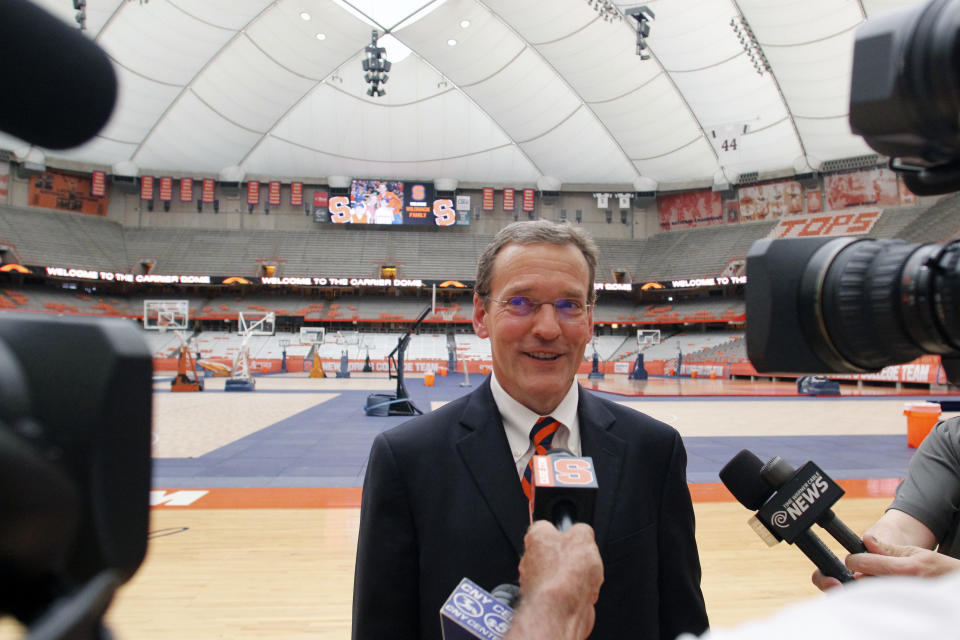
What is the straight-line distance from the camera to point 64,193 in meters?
36.9

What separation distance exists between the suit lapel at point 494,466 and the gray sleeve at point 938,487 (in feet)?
5.11

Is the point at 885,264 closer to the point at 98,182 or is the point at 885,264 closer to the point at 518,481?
the point at 518,481

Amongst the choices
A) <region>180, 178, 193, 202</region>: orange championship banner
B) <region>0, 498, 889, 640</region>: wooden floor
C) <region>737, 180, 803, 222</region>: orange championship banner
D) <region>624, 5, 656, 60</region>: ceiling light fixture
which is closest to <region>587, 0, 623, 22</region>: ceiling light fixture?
<region>624, 5, 656, 60</region>: ceiling light fixture

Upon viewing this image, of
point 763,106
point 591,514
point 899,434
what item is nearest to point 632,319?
point 763,106

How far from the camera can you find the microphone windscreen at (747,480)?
143cm

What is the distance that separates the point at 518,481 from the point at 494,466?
0.26 ft

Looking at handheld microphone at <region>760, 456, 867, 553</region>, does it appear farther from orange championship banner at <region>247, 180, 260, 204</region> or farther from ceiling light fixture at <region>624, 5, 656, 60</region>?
orange championship banner at <region>247, 180, 260, 204</region>

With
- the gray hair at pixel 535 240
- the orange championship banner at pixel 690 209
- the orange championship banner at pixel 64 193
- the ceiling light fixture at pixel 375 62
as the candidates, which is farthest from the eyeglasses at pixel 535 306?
the orange championship banner at pixel 64 193

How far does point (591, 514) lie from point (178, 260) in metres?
43.2

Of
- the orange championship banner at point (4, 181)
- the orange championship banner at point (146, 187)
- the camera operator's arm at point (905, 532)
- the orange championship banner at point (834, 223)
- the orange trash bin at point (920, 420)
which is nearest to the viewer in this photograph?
the camera operator's arm at point (905, 532)

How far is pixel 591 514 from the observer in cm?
102

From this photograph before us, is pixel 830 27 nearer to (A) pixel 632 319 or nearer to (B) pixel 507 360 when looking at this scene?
(A) pixel 632 319

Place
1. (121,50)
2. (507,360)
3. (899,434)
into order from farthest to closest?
1. (121,50)
2. (899,434)
3. (507,360)

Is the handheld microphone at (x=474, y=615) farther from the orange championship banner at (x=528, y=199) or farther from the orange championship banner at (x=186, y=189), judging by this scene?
the orange championship banner at (x=186, y=189)
